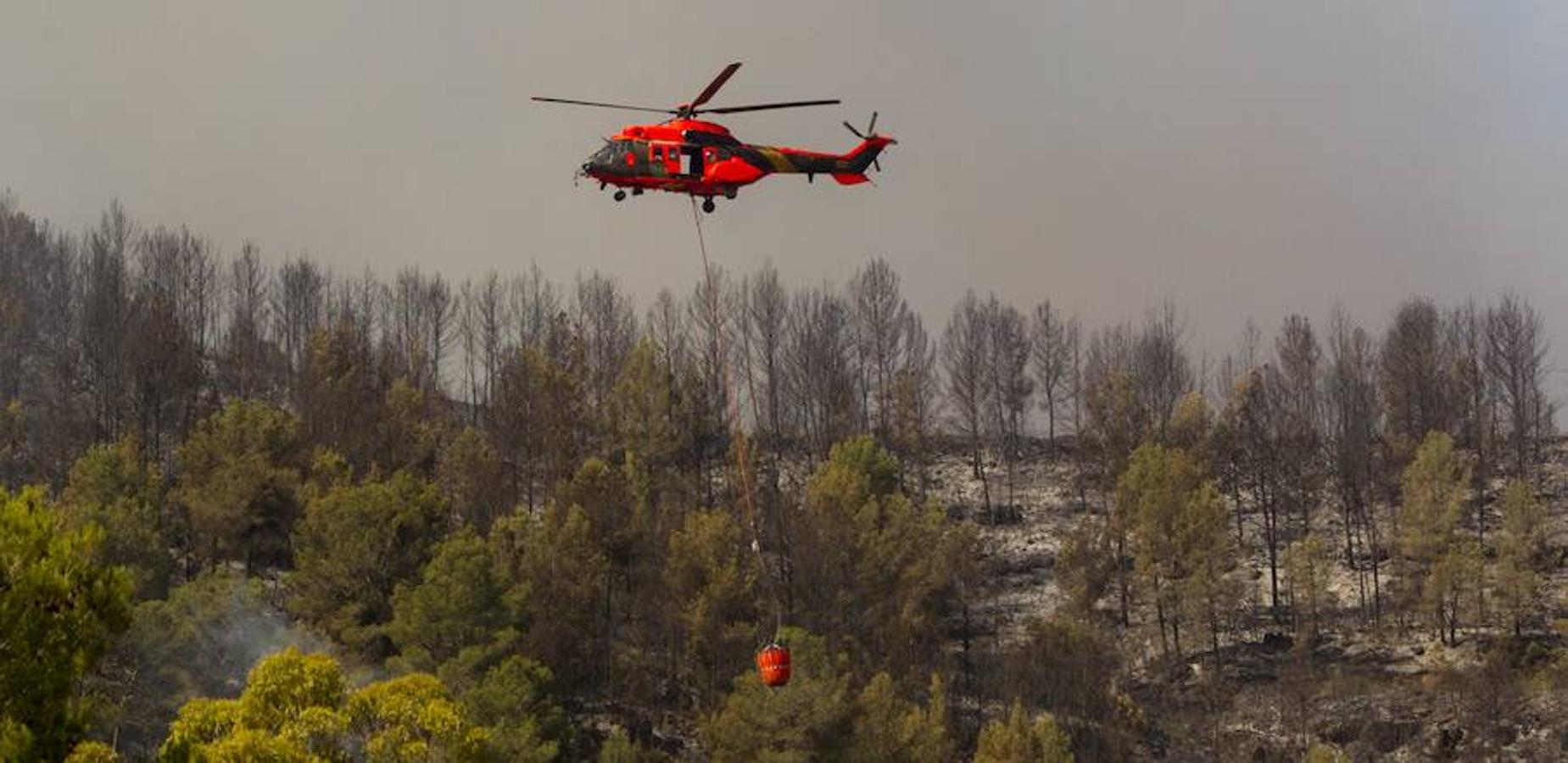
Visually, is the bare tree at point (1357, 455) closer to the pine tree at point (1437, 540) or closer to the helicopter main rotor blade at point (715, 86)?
the pine tree at point (1437, 540)

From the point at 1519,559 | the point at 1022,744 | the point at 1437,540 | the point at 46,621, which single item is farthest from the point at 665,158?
the point at 1519,559

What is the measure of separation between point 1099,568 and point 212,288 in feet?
182

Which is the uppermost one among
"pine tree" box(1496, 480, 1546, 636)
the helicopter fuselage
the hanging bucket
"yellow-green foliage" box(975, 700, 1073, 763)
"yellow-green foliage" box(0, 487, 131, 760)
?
the helicopter fuselage

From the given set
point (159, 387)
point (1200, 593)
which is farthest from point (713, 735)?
point (159, 387)

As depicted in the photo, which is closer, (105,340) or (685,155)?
(685,155)

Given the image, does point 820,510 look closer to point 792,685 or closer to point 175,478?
point 792,685

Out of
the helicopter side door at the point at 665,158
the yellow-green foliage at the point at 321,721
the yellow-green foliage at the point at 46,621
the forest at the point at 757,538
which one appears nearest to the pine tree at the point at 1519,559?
the forest at the point at 757,538

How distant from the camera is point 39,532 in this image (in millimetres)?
14289

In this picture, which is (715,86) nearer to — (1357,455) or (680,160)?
(680,160)

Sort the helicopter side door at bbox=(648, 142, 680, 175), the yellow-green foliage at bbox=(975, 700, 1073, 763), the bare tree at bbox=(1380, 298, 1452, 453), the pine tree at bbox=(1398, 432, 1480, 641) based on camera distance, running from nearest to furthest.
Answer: the helicopter side door at bbox=(648, 142, 680, 175), the yellow-green foliage at bbox=(975, 700, 1073, 763), the pine tree at bbox=(1398, 432, 1480, 641), the bare tree at bbox=(1380, 298, 1452, 453)

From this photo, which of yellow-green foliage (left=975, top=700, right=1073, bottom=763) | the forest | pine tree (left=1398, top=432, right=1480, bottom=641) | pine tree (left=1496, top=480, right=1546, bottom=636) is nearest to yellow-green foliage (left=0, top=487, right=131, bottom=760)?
the forest

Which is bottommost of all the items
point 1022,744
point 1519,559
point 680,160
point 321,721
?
point 1022,744

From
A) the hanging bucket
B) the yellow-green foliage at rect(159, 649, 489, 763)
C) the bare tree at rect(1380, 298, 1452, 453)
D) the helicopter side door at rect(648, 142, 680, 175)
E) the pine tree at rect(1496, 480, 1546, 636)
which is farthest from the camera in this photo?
the bare tree at rect(1380, 298, 1452, 453)

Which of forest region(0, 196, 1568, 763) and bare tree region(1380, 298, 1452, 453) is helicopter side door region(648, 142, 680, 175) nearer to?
forest region(0, 196, 1568, 763)
